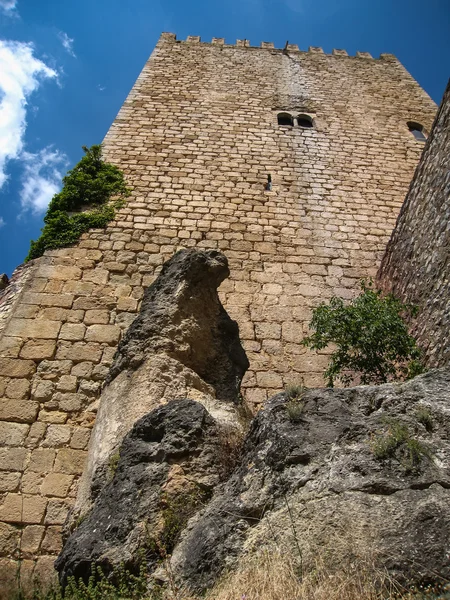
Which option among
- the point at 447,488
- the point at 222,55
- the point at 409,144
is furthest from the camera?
the point at 222,55

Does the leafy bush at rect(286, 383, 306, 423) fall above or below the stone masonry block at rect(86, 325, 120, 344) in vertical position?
below

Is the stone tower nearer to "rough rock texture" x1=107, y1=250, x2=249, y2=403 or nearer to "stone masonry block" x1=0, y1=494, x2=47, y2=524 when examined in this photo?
"stone masonry block" x1=0, y1=494, x2=47, y2=524

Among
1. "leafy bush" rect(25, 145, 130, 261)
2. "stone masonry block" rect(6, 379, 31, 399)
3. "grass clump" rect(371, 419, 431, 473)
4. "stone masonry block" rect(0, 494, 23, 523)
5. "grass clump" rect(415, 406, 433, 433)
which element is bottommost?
"stone masonry block" rect(0, 494, 23, 523)

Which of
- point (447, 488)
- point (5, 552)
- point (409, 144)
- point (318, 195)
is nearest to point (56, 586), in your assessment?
point (5, 552)

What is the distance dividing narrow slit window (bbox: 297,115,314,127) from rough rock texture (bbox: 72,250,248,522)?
21.0ft

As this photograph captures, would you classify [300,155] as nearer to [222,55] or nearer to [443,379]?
[222,55]

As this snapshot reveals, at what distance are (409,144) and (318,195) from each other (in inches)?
118

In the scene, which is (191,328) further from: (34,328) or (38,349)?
(34,328)

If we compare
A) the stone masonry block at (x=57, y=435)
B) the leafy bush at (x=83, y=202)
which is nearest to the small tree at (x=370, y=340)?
the stone masonry block at (x=57, y=435)

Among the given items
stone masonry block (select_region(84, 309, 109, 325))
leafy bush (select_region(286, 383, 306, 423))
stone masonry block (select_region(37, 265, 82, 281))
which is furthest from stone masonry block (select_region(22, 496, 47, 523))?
stone masonry block (select_region(37, 265, 82, 281))

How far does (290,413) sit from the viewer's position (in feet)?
8.68

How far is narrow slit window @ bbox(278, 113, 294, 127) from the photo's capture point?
9934mm

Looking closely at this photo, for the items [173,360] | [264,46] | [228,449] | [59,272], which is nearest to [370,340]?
[173,360]

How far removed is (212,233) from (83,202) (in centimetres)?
213
